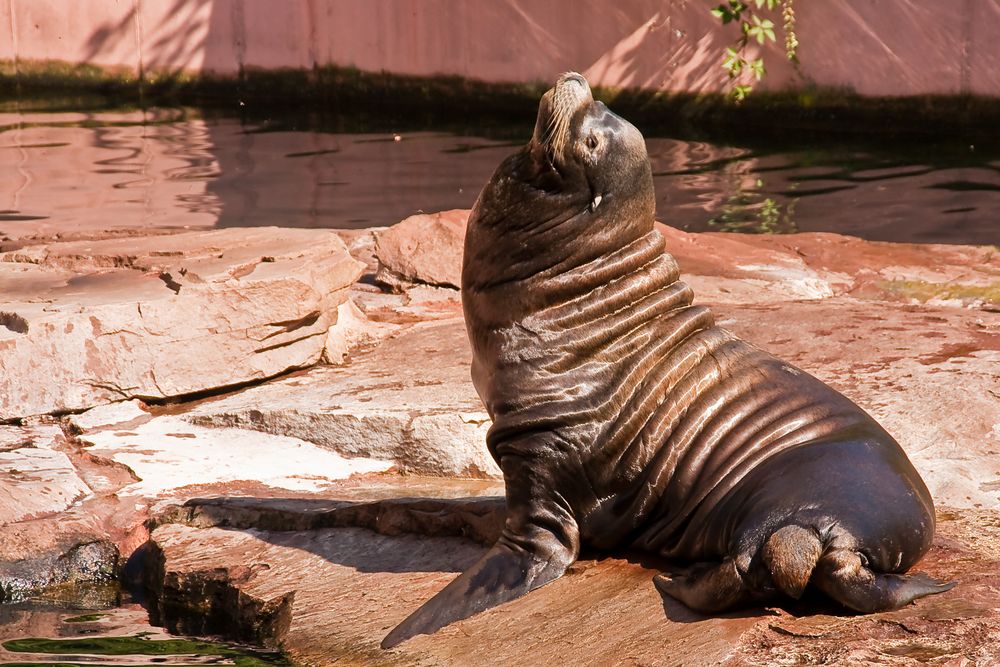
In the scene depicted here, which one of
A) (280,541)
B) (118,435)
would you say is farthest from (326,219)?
(280,541)

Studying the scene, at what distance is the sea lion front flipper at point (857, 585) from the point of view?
3.47 meters

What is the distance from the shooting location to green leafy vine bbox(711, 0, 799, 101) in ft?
46.8

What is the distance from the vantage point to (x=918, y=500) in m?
3.77

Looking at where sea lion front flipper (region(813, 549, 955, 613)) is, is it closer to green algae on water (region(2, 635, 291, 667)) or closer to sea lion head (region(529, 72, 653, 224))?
sea lion head (region(529, 72, 653, 224))

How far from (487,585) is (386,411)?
1.88 m

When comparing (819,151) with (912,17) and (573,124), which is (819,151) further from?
(573,124)

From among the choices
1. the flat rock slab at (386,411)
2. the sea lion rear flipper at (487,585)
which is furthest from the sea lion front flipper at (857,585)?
the flat rock slab at (386,411)

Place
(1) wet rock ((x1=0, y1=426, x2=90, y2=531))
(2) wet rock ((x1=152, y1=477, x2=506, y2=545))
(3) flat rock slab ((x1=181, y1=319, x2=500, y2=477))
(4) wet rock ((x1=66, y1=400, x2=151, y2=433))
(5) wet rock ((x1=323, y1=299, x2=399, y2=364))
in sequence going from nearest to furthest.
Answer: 1. (2) wet rock ((x1=152, y1=477, x2=506, y2=545))
2. (1) wet rock ((x1=0, y1=426, x2=90, y2=531))
3. (3) flat rock slab ((x1=181, y1=319, x2=500, y2=477))
4. (4) wet rock ((x1=66, y1=400, x2=151, y2=433))
5. (5) wet rock ((x1=323, y1=299, x2=399, y2=364))

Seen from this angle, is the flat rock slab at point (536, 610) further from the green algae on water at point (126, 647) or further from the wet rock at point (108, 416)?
the wet rock at point (108, 416)

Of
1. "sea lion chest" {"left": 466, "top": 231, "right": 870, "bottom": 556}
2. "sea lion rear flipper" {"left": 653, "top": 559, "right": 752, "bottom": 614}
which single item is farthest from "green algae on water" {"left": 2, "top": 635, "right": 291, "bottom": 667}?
"sea lion rear flipper" {"left": 653, "top": 559, "right": 752, "bottom": 614}

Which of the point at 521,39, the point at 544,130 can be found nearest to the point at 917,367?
the point at 544,130

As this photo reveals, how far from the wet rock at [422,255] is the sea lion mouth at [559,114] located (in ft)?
12.4

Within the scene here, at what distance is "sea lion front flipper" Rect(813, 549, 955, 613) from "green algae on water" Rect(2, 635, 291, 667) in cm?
178

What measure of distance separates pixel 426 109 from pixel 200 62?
3065 mm
